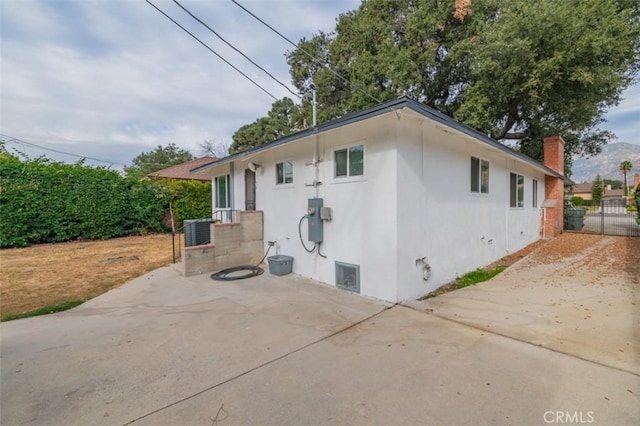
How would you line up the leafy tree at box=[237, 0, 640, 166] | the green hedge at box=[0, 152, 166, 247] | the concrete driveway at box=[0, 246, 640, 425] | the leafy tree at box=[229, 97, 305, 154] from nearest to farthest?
the concrete driveway at box=[0, 246, 640, 425]
the green hedge at box=[0, 152, 166, 247]
the leafy tree at box=[237, 0, 640, 166]
the leafy tree at box=[229, 97, 305, 154]

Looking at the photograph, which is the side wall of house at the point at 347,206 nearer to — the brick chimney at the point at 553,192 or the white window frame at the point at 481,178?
the white window frame at the point at 481,178

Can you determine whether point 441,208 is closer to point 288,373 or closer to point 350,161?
point 350,161

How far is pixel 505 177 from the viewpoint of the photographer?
830 cm

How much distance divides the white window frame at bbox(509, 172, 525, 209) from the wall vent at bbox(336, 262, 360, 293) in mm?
6430

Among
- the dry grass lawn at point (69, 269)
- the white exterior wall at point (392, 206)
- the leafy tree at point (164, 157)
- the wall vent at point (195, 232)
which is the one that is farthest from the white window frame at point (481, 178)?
the leafy tree at point (164, 157)

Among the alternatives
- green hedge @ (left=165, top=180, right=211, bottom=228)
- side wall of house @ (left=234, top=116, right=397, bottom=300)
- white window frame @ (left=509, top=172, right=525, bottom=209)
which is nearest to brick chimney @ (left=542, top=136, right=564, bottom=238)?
white window frame @ (left=509, top=172, right=525, bottom=209)

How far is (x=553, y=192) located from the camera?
12.7 metres

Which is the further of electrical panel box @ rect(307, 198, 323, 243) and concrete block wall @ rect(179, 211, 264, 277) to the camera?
concrete block wall @ rect(179, 211, 264, 277)

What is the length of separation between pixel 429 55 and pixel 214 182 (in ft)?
37.6

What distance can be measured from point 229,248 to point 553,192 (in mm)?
14083

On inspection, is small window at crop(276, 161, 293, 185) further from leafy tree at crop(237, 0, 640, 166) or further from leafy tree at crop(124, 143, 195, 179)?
leafy tree at crop(124, 143, 195, 179)

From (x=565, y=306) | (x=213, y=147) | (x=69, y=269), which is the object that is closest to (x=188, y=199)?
(x=69, y=269)

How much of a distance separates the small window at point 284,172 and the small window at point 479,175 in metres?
4.20

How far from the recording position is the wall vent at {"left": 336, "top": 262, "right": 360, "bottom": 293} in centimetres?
512
